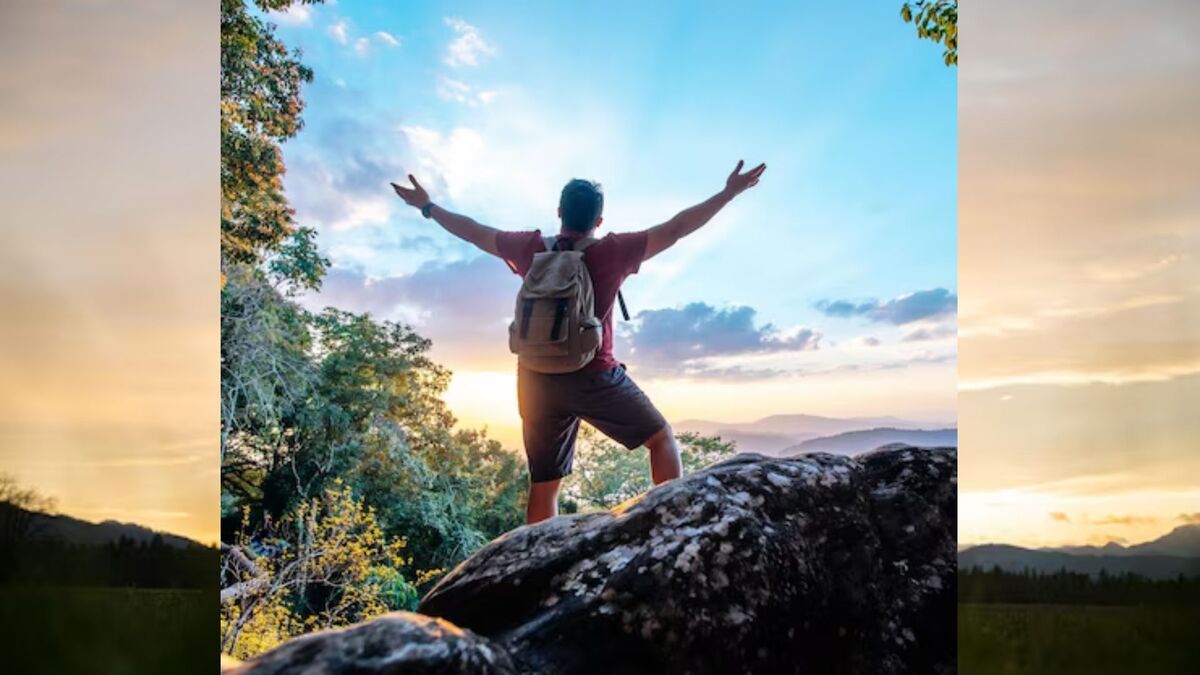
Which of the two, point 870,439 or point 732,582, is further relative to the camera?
point 870,439

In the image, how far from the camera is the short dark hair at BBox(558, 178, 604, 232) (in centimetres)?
252

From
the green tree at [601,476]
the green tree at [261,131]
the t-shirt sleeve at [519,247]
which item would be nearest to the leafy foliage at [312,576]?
the green tree at [601,476]

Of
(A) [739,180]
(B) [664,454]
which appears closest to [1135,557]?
(B) [664,454]

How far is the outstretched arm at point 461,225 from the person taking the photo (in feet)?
8.48

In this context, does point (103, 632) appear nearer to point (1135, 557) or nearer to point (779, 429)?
point (779, 429)

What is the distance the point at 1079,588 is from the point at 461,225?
6.78ft

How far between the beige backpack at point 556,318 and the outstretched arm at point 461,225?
0.26 m

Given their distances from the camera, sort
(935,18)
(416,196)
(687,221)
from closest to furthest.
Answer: (687,221) → (416,196) → (935,18)

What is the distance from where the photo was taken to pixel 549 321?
2328mm

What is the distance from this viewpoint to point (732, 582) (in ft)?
5.98

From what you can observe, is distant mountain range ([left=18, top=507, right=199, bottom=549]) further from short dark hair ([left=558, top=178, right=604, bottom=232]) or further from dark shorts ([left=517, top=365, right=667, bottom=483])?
short dark hair ([left=558, top=178, right=604, bottom=232])

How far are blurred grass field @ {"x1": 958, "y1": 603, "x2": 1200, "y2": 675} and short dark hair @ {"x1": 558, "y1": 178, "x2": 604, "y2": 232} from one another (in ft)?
4.94

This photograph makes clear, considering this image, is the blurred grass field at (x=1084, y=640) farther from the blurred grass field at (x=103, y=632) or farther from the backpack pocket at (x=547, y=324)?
the blurred grass field at (x=103, y=632)

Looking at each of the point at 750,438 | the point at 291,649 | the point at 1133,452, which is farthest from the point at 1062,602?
the point at 291,649
